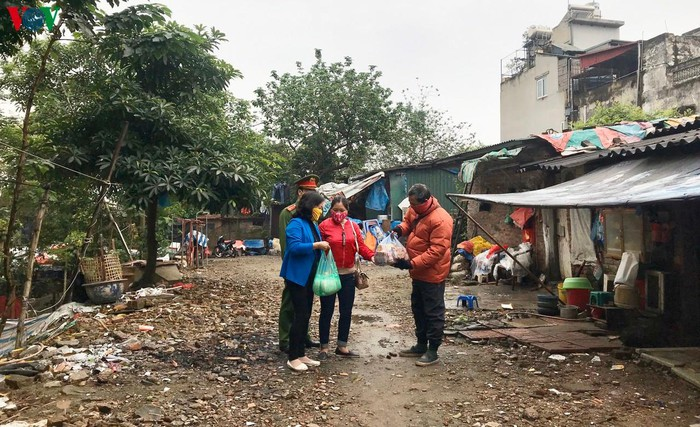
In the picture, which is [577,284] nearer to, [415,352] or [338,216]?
[415,352]

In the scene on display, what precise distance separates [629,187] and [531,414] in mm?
2792

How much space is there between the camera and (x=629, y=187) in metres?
5.14

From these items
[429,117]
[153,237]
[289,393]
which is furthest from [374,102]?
[289,393]

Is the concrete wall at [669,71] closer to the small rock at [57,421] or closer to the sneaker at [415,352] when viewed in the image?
the sneaker at [415,352]

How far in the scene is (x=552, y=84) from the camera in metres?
24.5

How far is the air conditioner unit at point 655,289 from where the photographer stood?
Result: 19.8 feet

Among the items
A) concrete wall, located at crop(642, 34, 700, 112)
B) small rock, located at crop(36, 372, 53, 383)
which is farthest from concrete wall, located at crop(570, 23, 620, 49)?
small rock, located at crop(36, 372, 53, 383)

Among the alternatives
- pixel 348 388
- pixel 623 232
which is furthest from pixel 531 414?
pixel 623 232

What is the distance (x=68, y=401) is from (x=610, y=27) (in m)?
31.2

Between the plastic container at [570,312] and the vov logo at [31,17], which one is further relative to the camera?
the plastic container at [570,312]

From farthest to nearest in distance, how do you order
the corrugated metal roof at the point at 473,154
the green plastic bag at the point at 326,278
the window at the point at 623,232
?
1. the corrugated metal roof at the point at 473,154
2. the window at the point at 623,232
3. the green plastic bag at the point at 326,278

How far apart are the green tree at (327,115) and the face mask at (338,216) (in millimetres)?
16923

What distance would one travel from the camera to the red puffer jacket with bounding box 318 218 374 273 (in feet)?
16.5

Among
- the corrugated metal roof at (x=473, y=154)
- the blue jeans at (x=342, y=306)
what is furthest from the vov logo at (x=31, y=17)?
the corrugated metal roof at (x=473, y=154)
